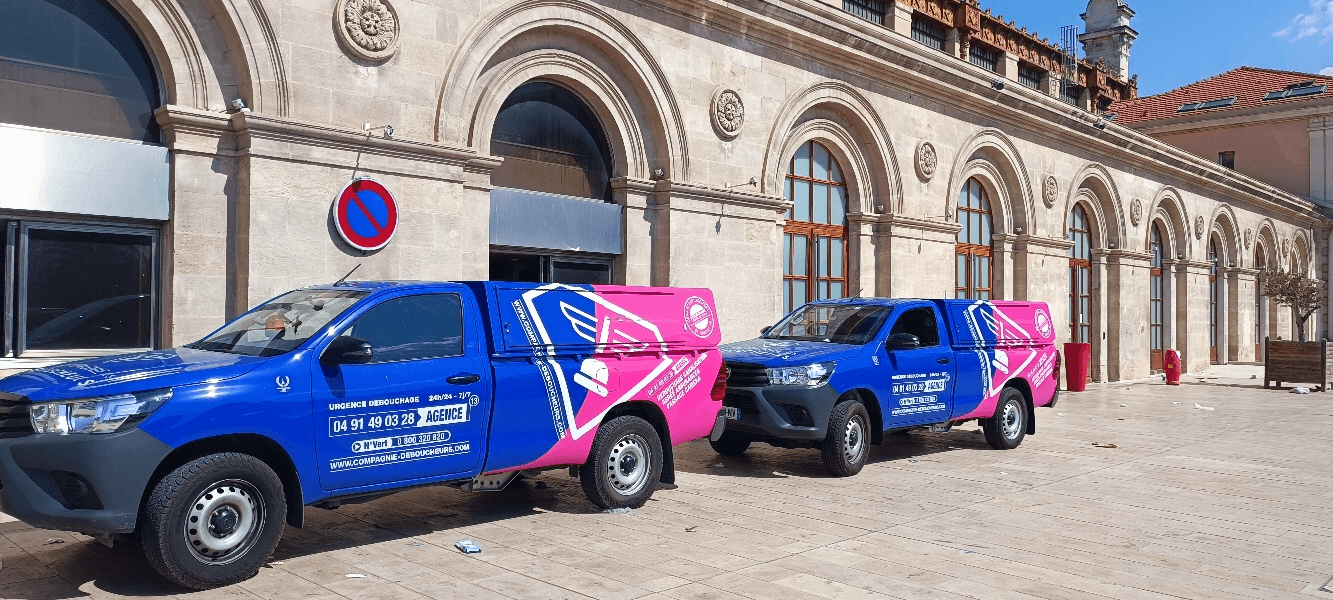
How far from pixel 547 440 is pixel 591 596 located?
6.89 feet

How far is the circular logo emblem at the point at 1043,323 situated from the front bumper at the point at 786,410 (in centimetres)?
455

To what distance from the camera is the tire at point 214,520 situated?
578 centimetres

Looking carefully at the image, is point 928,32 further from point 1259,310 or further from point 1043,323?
point 1259,310

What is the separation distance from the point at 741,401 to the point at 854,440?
4.08 ft

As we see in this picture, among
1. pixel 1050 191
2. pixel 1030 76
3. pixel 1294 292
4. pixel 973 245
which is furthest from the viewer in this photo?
pixel 1294 292

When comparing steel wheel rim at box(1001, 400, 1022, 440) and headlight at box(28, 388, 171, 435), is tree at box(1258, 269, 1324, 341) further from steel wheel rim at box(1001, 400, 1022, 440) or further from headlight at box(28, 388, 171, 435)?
headlight at box(28, 388, 171, 435)

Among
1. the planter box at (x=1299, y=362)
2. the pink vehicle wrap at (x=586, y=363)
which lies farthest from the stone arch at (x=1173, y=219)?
the pink vehicle wrap at (x=586, y=363)

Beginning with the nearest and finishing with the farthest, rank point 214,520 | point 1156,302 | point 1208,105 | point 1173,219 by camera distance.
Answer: point 214,520
point 1156,302
point 1173,219
point 1208,105

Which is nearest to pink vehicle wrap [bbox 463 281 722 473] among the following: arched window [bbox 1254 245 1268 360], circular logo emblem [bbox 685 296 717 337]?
circular logo emblem [bbox 685 296 717 337]

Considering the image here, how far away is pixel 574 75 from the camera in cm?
1361

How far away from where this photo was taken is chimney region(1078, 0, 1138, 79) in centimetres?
4631

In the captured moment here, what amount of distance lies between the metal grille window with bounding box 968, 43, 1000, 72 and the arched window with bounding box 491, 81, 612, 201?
13966 millimetres

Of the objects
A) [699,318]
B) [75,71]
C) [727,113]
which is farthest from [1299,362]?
[75,71]

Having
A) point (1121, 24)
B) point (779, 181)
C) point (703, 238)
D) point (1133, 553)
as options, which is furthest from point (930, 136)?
point (1121, 24)
